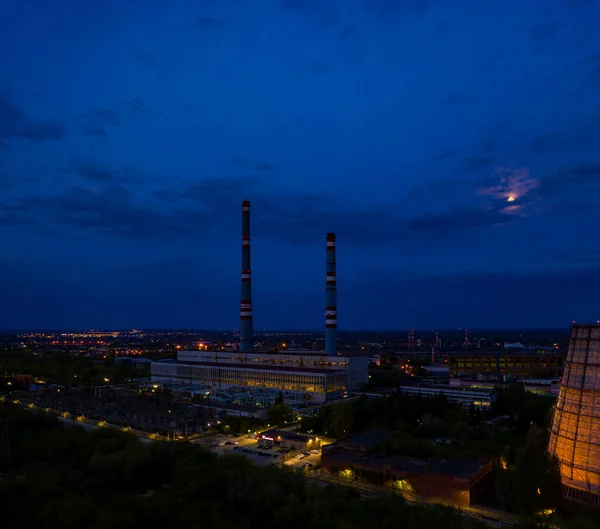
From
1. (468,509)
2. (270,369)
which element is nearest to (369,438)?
(468,509)

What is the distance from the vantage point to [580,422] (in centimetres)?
2109

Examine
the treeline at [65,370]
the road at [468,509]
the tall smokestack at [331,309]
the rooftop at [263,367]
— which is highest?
the tall smokestack at [331,309]

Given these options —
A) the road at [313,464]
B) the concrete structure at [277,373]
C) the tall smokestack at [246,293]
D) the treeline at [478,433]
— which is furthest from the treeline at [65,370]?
the treeline at [478,433]

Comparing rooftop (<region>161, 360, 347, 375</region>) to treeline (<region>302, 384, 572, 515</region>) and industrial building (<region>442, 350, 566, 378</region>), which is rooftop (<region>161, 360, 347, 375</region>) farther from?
industrial building (<region>442, 350, 566, 378</region>)

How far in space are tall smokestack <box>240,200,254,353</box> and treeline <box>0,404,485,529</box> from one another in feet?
115

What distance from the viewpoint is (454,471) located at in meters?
22.6

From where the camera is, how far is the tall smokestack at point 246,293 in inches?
2425

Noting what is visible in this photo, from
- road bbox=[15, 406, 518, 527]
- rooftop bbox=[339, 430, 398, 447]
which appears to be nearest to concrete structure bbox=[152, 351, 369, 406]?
road bbox=[15, 406, 518, 527]

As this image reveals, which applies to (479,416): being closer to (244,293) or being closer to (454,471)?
(454,471)

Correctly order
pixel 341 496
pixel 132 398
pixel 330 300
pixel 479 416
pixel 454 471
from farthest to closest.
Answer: pixel 330 300 < pixel 132 398 < pixel 479 416 < pixel 454 471 < pixel 341 496

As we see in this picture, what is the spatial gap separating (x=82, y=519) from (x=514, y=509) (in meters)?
16.3

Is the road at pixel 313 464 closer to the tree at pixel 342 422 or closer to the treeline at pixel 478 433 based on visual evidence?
the treeline at pixel 478 433

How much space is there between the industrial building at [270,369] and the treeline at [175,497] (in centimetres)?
1849

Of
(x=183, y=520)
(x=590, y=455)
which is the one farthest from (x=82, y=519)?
(x=590, y=455)
